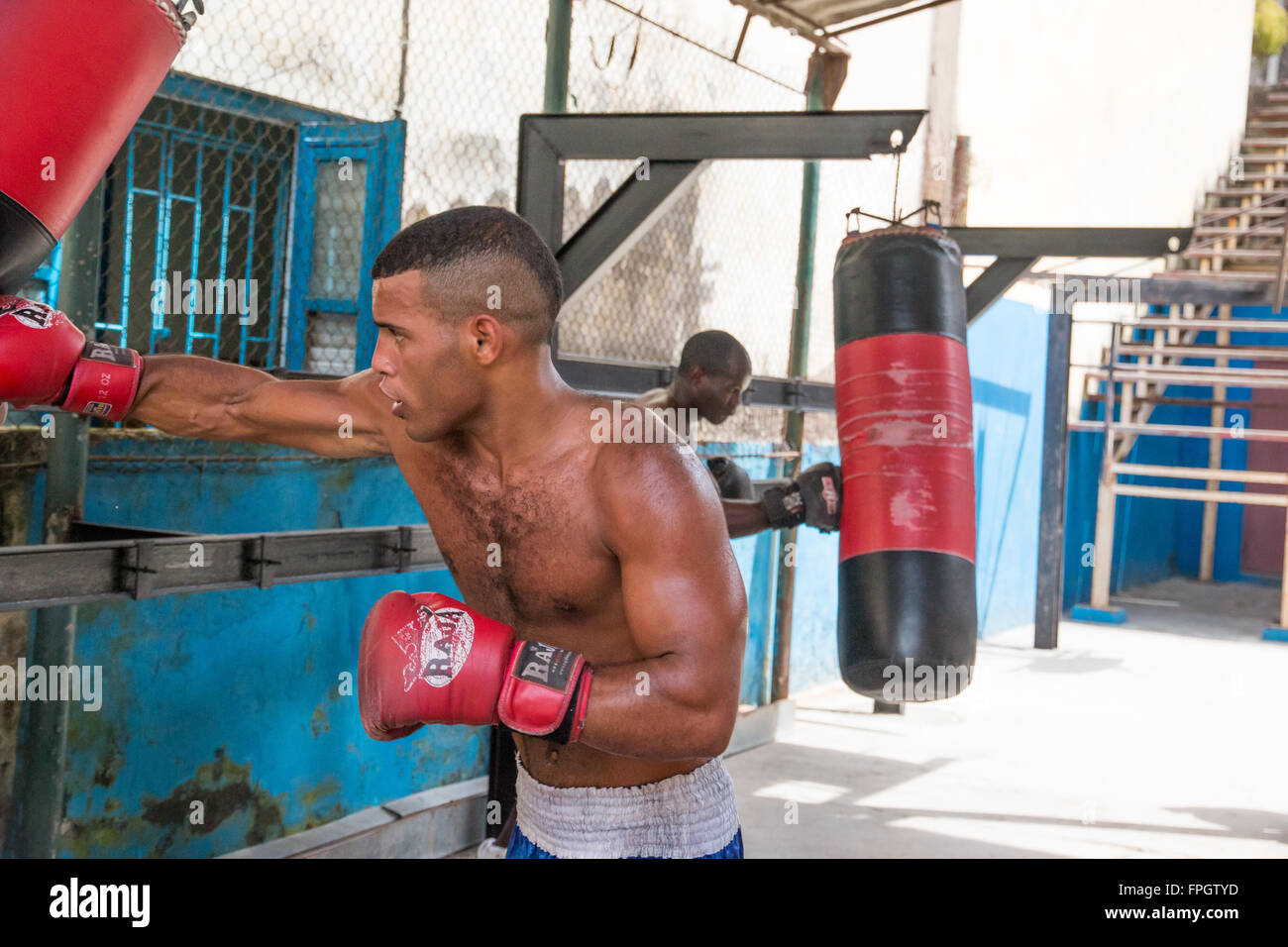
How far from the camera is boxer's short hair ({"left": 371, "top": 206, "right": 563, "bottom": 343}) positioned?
188 cm

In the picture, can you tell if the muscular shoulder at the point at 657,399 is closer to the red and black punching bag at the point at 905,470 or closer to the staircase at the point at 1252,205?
the red and black punching bag at the point at 905,470

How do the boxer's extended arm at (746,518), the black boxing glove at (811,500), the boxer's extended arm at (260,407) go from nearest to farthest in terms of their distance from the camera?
the boxer's extended arm at (260,407) < the black boxing glove at (811,500) < the boxer's extended arm at (746,518)

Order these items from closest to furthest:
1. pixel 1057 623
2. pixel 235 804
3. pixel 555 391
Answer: pixel 555 391 → pixel 235 804 → pixel 1057 623

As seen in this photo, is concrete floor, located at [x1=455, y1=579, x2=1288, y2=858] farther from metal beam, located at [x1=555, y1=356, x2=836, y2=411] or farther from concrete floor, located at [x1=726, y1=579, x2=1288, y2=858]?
metal beam, located at [x1=555, y1=356, x2=836, y2=411]

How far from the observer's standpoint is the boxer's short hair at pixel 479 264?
6.18 ft

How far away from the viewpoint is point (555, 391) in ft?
6.66

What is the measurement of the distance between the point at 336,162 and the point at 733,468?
5.80 feet

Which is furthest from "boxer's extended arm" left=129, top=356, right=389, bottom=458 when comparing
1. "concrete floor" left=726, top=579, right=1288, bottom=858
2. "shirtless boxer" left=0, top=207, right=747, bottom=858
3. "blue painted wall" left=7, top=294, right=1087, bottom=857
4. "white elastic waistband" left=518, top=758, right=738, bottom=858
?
"concrete floor" left=726, top=579, right=1288, bottom=858

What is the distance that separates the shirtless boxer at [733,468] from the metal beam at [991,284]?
1778 mm

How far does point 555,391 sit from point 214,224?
2774mm

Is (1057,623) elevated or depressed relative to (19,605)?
depressed

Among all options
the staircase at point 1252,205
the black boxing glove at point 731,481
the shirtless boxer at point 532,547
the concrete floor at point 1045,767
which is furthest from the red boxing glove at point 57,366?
the staircase at point 1252,205

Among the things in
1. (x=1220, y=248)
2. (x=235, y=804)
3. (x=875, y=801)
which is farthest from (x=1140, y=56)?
(x=235, y=804)
